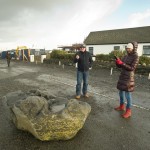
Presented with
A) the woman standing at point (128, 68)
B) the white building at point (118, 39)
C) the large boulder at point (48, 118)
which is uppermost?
the white building at point (118, 39)

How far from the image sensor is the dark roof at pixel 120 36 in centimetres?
2929

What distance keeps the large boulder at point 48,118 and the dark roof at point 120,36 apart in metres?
26.2

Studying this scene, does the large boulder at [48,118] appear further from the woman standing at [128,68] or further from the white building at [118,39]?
the white building at [118,39]

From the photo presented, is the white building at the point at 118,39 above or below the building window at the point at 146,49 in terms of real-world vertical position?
above

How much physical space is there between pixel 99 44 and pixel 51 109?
2924 cm

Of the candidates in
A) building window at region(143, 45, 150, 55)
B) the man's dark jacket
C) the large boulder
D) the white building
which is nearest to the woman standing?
the large boulder

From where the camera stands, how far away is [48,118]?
13.1 feet

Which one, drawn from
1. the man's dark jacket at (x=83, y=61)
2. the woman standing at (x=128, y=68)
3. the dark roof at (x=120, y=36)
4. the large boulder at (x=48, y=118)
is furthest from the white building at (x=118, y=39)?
the large boulder at (x=48, y=118)

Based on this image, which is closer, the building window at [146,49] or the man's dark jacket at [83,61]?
the man's dark jacket at [83,61]

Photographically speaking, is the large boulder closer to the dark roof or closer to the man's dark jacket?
the man's dark jacket

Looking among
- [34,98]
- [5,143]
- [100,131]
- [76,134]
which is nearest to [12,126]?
[5,143]

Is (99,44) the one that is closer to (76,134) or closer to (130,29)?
(130,29)

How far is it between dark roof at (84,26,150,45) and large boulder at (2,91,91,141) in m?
26.2

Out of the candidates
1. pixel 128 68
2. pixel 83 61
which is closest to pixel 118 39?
pixel 83 61
